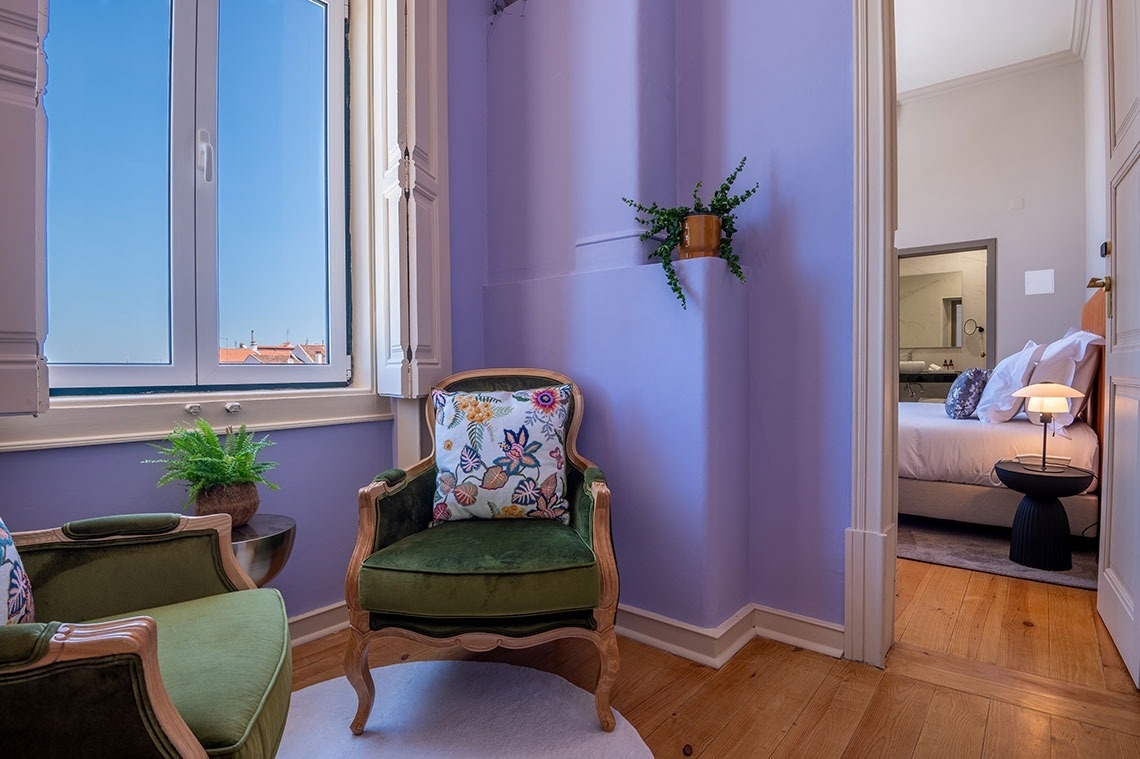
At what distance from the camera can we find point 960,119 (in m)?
5.18

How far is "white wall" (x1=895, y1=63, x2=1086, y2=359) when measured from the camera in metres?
4.69

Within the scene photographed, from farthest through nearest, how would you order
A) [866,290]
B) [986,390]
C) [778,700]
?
[986,390] < [866,290] < [778,700]

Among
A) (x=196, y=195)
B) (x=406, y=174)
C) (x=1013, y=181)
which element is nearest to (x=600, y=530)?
(x=406, y=174)

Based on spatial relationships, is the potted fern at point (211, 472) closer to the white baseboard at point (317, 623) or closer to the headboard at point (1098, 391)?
the white baseboard at point (317, 623)

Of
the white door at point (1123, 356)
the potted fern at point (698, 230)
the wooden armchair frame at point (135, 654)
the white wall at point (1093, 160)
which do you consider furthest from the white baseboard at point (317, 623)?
the white wall at point (1093, 160)

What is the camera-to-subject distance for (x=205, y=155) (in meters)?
2.00

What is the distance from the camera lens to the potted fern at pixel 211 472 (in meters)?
1.70

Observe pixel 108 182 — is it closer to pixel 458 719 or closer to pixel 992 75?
pixel 458 719

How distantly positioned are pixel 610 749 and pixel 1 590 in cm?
130

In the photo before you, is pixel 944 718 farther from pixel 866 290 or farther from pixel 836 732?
pixel 866 290

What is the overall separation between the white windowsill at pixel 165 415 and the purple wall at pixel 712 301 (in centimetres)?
75

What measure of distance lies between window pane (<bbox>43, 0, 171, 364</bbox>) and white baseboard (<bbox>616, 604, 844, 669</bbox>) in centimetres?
186

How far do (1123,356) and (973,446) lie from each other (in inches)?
52.8

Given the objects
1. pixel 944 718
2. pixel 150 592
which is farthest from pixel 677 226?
pixel 150 592
